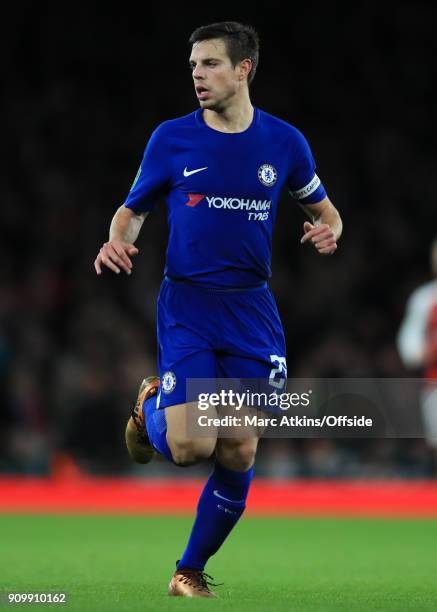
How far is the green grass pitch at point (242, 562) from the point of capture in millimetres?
4898

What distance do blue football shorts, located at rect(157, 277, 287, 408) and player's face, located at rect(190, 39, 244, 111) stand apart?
2.40 feet

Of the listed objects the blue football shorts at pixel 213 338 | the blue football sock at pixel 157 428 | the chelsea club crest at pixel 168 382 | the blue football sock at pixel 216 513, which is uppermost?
the blue football shorts at pixel 213 338

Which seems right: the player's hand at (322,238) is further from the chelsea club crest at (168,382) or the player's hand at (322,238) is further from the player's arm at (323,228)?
the chelsea club crest at (168,382)

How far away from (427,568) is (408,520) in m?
3.89

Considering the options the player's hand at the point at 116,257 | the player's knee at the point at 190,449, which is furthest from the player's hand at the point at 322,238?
the player's knee at the point at 190,449

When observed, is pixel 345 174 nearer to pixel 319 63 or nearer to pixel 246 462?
pixel 319 63

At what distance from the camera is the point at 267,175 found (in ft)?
17.1

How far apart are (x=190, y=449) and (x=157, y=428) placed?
25 cm

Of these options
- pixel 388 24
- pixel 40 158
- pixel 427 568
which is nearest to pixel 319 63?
pixel 388 24

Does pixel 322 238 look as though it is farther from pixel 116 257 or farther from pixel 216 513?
pixel 216 513

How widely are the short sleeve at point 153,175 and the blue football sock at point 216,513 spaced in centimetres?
108

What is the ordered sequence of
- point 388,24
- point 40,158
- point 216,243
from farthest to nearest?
1. point 388,24
2. point 40,158
3. point 216,243

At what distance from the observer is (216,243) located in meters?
5.11

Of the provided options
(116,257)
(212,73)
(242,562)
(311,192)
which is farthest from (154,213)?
(116,257)
